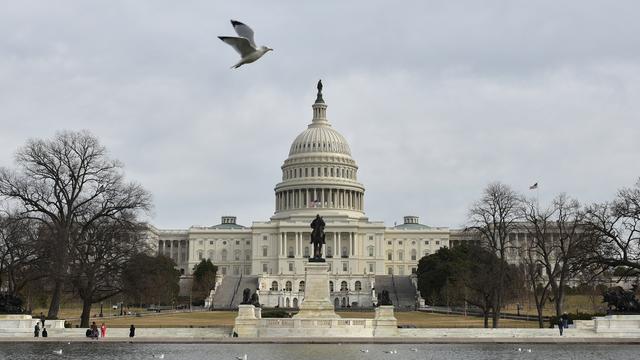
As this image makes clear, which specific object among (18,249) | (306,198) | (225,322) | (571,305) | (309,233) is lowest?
(225,322)

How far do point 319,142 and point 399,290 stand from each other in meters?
51.2

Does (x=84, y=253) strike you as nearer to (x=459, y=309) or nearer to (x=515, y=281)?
(x=515, y=281)

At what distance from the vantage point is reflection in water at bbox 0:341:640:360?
37.6 meters

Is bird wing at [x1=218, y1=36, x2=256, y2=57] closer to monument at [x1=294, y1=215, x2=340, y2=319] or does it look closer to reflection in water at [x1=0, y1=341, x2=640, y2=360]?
reflection in water at [x1=0, y1=341, x2=640, y2=360]

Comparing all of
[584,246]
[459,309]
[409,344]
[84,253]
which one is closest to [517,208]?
[584,246]

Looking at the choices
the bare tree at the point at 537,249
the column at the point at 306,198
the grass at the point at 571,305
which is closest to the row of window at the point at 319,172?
the column at the point at 306,198

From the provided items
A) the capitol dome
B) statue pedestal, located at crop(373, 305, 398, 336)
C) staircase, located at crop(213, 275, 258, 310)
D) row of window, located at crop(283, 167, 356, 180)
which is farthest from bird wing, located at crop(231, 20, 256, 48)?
row of window, located at crop(283, 167, 356, 180)

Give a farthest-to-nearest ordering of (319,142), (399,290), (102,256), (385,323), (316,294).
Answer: (319,142), (399,290), (102,256), (316,294), (385,323)

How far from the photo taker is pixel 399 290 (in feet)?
468

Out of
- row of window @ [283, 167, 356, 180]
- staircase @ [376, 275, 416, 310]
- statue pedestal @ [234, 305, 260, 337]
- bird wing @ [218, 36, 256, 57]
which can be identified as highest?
row of window @ [283, 167, 356, 180]

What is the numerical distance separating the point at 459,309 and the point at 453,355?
65665 millimetres

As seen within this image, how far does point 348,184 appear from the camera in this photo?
186m

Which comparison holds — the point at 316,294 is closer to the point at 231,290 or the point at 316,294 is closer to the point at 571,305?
the point at 571,305

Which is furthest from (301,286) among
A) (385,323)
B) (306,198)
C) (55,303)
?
(385,323)
